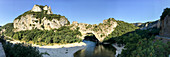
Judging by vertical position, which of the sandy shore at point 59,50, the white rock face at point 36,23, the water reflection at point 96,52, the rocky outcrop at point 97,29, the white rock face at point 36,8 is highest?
the white rock face at point 36,8

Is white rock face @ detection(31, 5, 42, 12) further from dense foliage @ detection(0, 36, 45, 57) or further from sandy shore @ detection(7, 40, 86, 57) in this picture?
dense foliage @ detection(0, 36, 45, 57)

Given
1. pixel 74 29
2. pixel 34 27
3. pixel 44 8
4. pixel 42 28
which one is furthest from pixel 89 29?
pixel 44 8

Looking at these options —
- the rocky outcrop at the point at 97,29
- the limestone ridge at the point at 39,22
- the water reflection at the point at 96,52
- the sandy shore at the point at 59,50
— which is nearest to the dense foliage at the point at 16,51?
the sandy shore at the point at 59,50

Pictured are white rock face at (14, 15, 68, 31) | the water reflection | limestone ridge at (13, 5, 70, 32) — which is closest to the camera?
the water reflection

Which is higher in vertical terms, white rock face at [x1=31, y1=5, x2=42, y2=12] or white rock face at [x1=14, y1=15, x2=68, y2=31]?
white rock face at [x1=31, y1=5, x2=42, y2=12]

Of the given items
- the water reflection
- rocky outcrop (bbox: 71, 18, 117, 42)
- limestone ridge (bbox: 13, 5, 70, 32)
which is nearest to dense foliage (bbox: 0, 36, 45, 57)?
the water reflection

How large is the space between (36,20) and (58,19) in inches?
748

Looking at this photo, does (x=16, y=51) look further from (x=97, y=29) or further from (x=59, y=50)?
(x=97, y=29)

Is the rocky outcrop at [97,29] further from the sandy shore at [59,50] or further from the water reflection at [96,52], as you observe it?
the water reflection at [96,52]

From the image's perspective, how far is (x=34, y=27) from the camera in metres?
65.9

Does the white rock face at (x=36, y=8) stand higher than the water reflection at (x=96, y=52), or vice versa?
the white rock face at (x=36, y=8)

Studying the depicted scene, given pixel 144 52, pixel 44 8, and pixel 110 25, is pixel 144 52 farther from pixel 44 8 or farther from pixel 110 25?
pixel 44 8

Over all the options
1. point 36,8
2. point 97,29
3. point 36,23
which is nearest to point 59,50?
point 97,29

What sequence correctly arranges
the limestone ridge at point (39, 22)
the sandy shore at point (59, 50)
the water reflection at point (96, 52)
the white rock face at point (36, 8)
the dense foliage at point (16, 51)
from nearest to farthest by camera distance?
1. the dense foliage at point (16, 51)
2. the sandy shore at point (59, 50)
3. the water reflection at point (96, 52)
4. the limestone ridge at point (39, 22)
5. the white rock face at point (36, 8)
